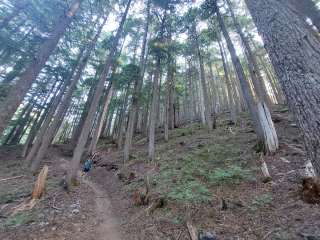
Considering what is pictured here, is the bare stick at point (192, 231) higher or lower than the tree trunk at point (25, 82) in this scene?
lower

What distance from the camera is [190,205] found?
20.2 feet

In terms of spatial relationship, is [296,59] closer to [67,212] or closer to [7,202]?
[67,212]

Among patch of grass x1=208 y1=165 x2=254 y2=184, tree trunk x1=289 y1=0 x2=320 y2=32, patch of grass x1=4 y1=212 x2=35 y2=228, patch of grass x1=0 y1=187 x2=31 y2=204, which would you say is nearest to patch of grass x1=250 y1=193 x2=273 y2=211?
patch of grass x1=208 y1=165 x2=254 y2=184

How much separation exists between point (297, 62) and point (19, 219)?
8259 mm

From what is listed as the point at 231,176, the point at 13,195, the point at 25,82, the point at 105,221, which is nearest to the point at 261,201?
the point at 231,176

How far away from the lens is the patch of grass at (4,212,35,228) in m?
5.77

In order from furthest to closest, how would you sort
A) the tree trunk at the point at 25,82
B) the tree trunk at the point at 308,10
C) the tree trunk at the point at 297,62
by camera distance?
the tree trunk at the point at 25,82
the tree trunk at the point at 308,10
the tree trunk at the point at 297,62

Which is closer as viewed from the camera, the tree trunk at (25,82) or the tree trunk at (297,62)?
the tree trunk at (297,62)

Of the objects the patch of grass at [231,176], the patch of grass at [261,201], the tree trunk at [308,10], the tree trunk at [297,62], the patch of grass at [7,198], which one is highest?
the tree trunk at [308,10]

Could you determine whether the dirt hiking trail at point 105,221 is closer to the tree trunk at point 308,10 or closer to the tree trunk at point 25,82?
the tree trunk at point 25,82

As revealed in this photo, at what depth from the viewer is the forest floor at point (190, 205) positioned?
4788 mm

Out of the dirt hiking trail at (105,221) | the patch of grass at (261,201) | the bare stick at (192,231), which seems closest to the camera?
the bare stick at (192,231)

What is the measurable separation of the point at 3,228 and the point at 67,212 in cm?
181

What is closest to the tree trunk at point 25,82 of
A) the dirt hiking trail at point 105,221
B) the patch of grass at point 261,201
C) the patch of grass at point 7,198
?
the patch of grass at point 7,198
